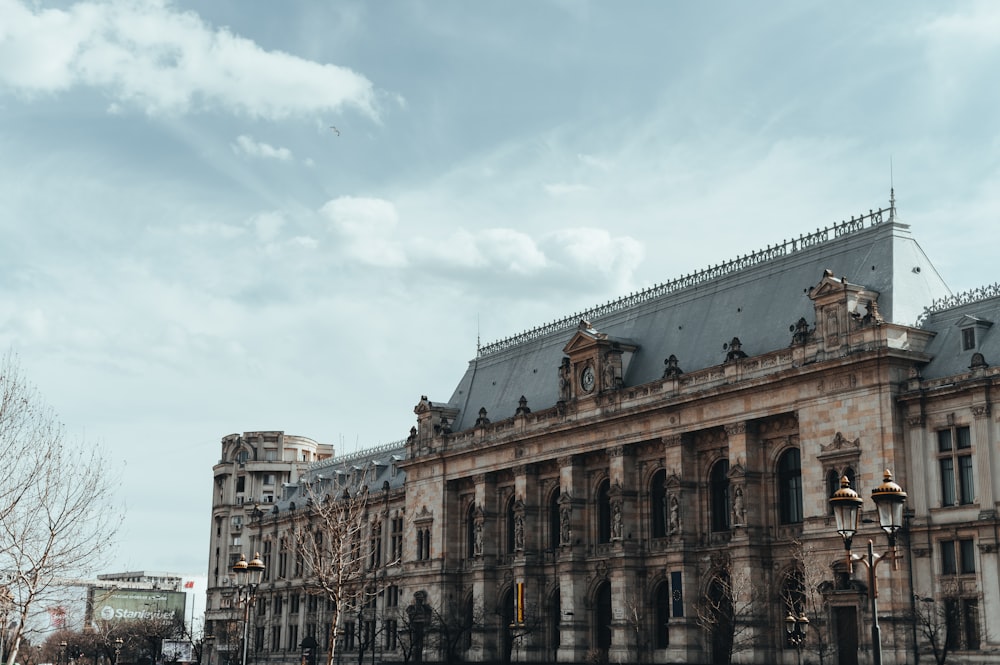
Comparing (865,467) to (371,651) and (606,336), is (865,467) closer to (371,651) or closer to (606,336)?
(606,336)

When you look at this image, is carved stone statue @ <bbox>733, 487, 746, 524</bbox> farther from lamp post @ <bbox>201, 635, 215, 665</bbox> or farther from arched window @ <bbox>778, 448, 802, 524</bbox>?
lamp post @ <bbox>201, 635, 215, 665</bbox>

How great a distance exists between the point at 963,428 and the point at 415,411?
1834 inches

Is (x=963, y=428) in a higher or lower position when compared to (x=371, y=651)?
higher

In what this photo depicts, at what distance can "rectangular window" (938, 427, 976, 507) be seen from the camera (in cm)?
5316

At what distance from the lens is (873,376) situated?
183 ft

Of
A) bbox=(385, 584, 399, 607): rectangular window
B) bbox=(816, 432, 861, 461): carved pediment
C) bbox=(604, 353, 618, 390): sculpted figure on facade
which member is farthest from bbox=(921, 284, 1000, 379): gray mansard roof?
bbox=(385, 584, 399, 607): rectangular window

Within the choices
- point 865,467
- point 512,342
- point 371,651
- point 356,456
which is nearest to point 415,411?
point 512,342

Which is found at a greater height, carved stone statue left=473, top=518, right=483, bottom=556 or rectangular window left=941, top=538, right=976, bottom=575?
carved stone statue left=473, top=518, right=483, bottom=556

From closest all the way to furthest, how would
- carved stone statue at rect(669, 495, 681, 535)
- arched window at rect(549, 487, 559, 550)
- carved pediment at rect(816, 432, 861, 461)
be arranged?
carved pediment at rect(816, 432, 861, 461), carved stone statue at rect(669, 495, 681, 535), arched window at rect(549, 487, 559, 550)

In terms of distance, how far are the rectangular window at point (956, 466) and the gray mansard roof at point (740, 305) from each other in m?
6.72

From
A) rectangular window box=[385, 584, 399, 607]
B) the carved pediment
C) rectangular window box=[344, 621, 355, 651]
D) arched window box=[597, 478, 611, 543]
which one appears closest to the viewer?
the carved pediment

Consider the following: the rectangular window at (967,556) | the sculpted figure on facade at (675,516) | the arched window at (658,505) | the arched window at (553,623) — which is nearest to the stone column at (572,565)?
the arched window at (553,623)

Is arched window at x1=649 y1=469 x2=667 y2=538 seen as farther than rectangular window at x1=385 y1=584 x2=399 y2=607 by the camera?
No

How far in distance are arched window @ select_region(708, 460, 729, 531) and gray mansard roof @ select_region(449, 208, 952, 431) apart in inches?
236
